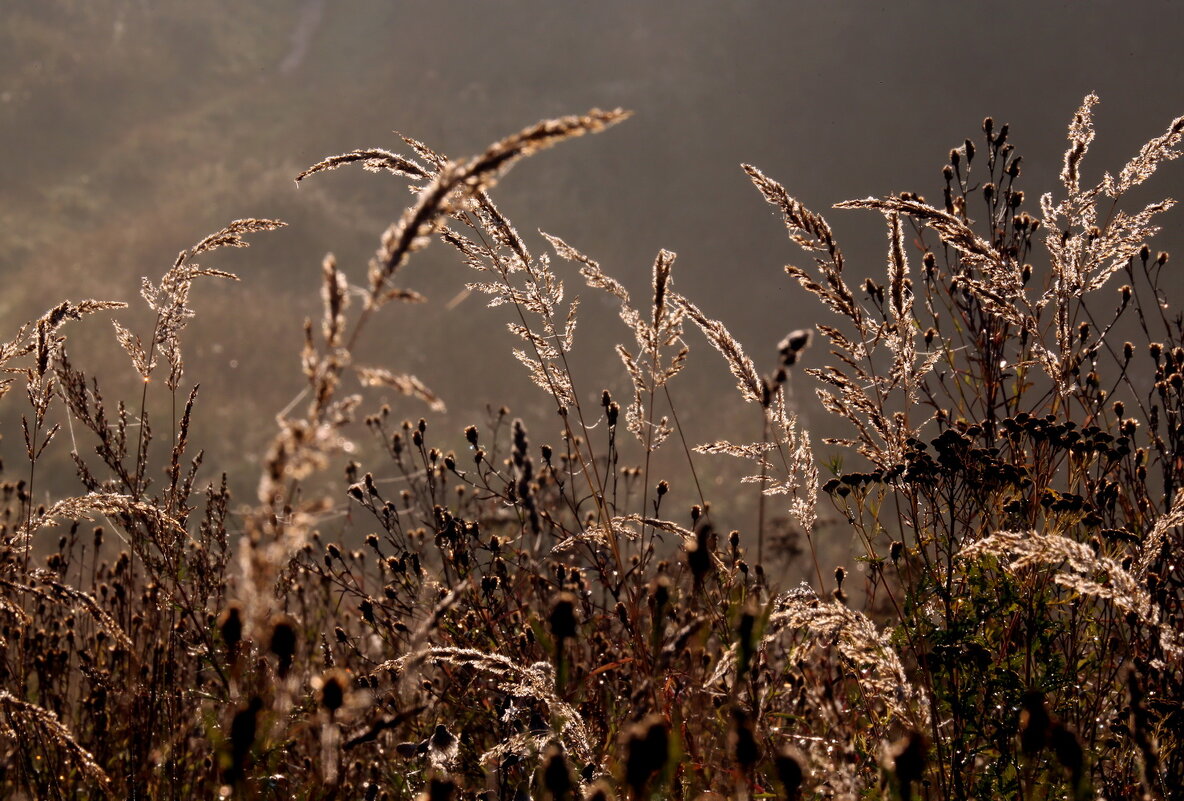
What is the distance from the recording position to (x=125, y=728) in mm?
3791

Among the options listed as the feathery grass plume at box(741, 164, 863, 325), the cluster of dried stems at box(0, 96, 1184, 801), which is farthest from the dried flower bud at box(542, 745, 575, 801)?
the feathery grass plume at box(741, 164, 863, 325)

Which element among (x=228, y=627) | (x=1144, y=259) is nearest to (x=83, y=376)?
(x=228, y=627)

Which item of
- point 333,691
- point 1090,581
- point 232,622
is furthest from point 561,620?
point 1090,581

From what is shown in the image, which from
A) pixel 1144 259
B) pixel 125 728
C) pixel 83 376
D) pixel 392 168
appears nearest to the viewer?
pixel 392 168

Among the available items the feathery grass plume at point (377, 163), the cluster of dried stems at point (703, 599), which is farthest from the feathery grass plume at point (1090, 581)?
the feathery grass plume at point (377, 163)

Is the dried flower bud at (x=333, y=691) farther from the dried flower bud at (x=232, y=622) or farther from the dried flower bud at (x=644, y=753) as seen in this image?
the dried flower bud at (x=644, y=753)

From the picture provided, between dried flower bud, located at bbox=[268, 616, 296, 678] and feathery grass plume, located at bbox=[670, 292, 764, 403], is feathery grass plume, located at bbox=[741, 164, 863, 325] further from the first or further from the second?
dried flower bud, located at bbox=[268, 616, 296, 678]

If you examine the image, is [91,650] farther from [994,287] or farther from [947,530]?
[994,287]

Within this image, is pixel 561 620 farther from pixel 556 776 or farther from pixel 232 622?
pixel 232 622

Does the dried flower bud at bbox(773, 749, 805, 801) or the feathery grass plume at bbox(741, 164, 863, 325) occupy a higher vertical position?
the feathery grass plume at bbox(741, 164, 863, 325)

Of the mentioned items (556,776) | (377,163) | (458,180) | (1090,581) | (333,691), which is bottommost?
(556,776)

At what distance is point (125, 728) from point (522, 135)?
3592 millimetres

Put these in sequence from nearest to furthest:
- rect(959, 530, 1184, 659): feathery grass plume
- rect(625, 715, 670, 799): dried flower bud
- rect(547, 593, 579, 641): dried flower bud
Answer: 1. rect(625, 715, 670, 799): dried flower bud
2. rect(547, 593, 579, 641): dried flower bud
3. rect(959, 530, 1184, 659): feathery grass plume

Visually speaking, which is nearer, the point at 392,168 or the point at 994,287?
the point at 392,168
